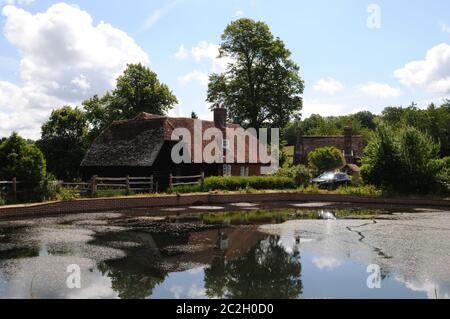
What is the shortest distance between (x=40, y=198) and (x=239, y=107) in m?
30.5

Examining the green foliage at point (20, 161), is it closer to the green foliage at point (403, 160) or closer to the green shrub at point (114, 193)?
the green shrub at point (114, 193)

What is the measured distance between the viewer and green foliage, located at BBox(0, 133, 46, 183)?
2283 cm

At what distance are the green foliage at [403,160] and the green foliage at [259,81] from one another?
20012 millimetres

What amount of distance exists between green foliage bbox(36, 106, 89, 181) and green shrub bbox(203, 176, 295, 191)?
18208mm

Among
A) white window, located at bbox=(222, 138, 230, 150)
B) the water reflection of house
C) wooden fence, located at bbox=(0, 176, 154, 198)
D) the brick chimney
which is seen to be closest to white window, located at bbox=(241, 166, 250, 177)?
white window, located at bbox=(222, 138, 230, 150)

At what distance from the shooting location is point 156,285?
945 centimetres

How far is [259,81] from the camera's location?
50.5 metres

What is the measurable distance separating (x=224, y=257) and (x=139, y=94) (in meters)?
39.6

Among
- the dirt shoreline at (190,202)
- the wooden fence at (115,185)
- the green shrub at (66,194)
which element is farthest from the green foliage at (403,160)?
the green shrub at (66,194)

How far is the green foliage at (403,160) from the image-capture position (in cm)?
2933
